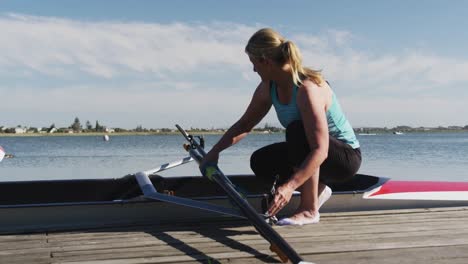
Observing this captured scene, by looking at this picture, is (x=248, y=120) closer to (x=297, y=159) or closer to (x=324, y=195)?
(x=297, y=159)

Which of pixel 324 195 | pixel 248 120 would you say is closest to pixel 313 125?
pixel 248 120

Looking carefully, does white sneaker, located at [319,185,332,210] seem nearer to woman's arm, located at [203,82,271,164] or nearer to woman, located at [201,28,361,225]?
woman, located at [201,28,361,225]

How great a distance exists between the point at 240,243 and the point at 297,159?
2.15 ft

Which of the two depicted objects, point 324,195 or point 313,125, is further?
point 324,195

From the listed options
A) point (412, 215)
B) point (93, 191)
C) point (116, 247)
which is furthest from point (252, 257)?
point (93, 191)


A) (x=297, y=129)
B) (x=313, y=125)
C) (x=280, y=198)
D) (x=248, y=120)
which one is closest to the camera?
(x=280, y=198)

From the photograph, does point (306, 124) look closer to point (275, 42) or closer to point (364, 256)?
point (275, 42)

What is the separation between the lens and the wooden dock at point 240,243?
2.64 m

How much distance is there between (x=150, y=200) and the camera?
3.51m

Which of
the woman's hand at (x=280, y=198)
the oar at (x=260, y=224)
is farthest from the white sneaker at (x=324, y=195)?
the woman's hand at (x=280, y=198)

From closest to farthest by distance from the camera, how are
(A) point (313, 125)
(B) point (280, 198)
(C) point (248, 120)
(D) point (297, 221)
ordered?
(B) point (280, 198) → (A) point (313, 125) → (D) point (297, 221) → (C) point (248, 120)

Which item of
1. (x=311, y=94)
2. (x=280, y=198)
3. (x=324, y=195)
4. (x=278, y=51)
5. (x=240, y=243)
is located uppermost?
(x=278, y=51)

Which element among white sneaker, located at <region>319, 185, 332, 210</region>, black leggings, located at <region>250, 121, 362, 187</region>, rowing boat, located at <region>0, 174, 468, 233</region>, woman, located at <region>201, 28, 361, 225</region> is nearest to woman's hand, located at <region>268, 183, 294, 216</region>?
woman, located at <region>201, 28, 361, 225</region>

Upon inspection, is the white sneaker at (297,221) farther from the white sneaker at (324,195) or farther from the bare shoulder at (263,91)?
the bare shoulder at (263,91)
